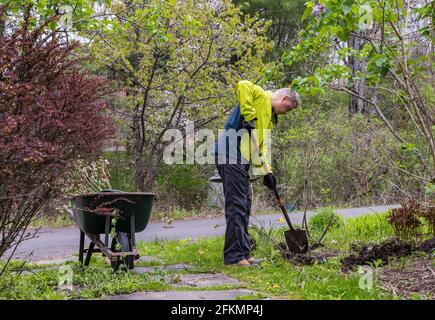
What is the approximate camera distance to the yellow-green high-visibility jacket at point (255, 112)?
18.1 feet

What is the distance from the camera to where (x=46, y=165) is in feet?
12.1

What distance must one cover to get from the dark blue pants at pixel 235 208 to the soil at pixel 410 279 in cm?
149

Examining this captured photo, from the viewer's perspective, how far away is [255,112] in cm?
565

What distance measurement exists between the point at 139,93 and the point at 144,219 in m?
6.24

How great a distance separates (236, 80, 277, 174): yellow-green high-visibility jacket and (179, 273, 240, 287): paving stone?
4.18ft

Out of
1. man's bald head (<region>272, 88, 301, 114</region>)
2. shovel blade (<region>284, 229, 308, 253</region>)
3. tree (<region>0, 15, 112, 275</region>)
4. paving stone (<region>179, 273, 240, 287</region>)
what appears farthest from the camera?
man's bald head (<region>272, 88, 301, 114</region>)

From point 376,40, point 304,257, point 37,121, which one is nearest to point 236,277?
point 304,257

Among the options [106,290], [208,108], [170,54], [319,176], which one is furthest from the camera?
[319,176]

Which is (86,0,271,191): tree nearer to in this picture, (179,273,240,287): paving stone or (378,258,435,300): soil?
(179,273,240,287): paving stone

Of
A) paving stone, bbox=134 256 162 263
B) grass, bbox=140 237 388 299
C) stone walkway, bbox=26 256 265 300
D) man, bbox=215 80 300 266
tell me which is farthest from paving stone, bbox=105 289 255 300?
paving stone, bbox=134 256 162 263

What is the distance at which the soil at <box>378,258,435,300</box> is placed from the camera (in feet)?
12.9
